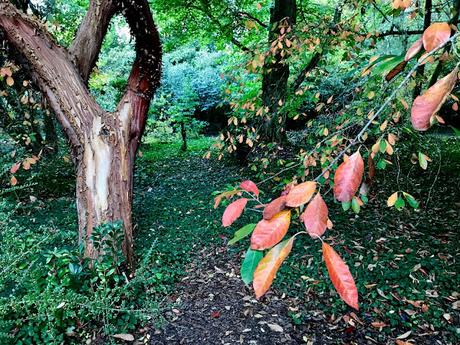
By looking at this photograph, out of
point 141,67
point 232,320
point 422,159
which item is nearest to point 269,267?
point 422,159

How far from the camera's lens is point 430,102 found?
54 cm

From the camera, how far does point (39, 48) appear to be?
2662 mm

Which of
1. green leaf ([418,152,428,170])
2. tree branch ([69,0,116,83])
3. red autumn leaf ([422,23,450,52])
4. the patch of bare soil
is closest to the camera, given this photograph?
red autumn leaf ([422,23,450,52])

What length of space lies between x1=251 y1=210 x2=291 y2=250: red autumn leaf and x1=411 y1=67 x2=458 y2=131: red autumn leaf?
288 millimetres

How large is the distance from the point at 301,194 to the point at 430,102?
28 centimetres

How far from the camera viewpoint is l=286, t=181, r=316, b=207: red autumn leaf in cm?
62

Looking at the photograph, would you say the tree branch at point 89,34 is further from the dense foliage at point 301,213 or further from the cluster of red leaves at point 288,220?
the cluster of red leaves at point 288,220

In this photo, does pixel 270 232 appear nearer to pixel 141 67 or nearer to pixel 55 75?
pixel 55 75

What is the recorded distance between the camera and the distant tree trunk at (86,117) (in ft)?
8.62

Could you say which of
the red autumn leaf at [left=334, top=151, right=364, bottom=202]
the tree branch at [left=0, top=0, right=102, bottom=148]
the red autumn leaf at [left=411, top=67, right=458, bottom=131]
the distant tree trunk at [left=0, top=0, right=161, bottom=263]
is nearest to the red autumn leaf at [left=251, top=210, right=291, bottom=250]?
the red autumn leaf at [left=334, top=151, right=364, bottom=202]

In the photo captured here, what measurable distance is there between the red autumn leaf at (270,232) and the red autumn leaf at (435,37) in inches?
17.3

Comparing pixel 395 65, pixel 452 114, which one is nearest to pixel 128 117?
pixel 395 65

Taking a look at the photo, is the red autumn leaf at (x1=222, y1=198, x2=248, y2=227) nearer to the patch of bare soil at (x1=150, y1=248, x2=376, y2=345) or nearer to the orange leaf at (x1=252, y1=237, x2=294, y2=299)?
the orange leaf at (x1=252, y1=237, x2=294, y2=299)

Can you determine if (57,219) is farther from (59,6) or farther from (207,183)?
(59,6)
